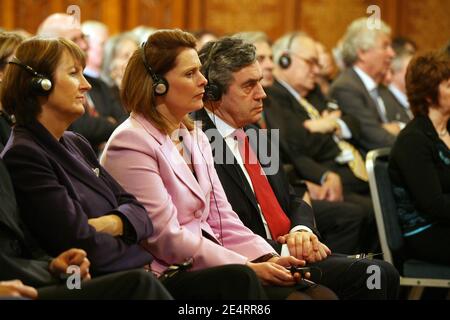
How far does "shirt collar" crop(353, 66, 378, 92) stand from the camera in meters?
5.73

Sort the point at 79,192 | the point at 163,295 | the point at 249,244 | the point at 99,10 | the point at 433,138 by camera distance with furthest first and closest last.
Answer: the point at 99,10 < the point at 433,138 < the point at 249,244 < the point at 79,192 < the point at 163,295

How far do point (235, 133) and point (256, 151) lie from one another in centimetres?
15

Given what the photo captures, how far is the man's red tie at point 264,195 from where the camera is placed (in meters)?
3.30

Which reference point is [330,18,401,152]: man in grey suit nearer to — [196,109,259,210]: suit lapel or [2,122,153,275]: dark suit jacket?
[196,109,259,210]: suit lapel

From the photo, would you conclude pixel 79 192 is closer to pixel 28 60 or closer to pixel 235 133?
pixel 28 60

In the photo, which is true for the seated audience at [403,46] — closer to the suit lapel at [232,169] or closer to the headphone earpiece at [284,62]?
the headphone earpiece at [284,62]

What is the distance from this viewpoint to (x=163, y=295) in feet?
7.61

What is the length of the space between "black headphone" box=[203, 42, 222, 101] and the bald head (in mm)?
1469

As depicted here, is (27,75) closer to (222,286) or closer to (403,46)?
(222,286)

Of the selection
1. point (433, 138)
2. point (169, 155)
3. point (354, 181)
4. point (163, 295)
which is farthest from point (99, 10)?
point (163, 295)

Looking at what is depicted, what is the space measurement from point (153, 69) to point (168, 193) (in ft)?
1.39

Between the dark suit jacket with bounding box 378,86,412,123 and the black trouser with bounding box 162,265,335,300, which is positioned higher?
the black trouser with bounding box 162,265,335,300

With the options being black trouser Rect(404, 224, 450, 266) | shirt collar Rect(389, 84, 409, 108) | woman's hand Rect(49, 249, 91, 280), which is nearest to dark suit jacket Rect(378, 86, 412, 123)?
shirt collar Rect(389, 84, 409, 108)

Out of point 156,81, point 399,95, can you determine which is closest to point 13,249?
point 156,81
